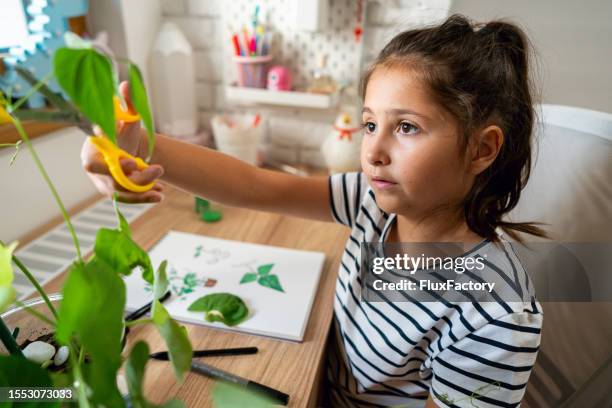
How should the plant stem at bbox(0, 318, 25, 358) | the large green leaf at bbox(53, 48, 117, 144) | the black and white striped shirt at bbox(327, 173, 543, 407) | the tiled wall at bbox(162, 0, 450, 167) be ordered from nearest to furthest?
the large green leaf at bbox(53, 48, 117, 144) < the plant stem at bbox(0, 318, 25, 358) < the black and white striped shirt at bbox(327, 173, 543, 407) < the tiled wall at bbox(162, 0, 450, 167)

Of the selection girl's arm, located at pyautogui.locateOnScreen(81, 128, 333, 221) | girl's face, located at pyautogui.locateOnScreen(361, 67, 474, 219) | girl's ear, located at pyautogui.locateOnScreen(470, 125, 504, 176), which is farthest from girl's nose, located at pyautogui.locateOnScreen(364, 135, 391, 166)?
girl's arm, located at pyautogui.locateOnScreen(81, 128, 333, 221)

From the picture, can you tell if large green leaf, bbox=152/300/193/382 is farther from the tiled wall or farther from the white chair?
the tiled wall

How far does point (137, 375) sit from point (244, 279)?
1.45ft

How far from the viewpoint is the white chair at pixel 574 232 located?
51cm

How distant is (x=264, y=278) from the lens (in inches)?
26.4

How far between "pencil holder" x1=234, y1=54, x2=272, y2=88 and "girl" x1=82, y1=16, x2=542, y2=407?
45 cm

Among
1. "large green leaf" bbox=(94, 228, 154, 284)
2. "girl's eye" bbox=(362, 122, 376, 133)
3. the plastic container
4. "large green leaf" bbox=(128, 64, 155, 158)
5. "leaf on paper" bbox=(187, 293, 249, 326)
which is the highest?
"large green leaf" bbox=(128, 64, 155, 158)

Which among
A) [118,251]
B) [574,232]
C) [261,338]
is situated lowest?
[261,338]

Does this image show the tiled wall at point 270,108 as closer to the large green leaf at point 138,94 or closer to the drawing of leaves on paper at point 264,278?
the drawing of leaves on paper at point 264,278

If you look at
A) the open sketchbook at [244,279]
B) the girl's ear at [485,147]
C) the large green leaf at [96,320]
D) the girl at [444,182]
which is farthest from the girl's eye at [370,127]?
the large green leaf at [96,320]

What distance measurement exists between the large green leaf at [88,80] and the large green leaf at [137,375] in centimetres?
13

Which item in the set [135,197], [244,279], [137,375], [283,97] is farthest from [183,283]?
[283,97]

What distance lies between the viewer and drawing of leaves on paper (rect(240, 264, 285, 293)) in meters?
0.65

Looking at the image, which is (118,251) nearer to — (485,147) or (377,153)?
(377,153)
